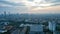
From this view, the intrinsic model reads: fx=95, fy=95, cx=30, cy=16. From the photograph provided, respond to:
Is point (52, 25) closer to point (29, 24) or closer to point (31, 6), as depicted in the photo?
point (29, 24)

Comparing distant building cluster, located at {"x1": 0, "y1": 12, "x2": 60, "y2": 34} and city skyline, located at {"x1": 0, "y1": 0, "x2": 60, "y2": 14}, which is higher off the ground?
city skyline, located at {"x1": 0, "y1": 0, "x2": 60, "y2": 14}

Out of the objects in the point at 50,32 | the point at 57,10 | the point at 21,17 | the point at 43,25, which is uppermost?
the point at 57,10

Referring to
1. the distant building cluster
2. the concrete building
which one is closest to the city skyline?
the distant building cluster

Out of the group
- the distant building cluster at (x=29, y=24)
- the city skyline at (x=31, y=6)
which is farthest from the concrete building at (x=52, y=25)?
the city skyline at (x=31, y=6)

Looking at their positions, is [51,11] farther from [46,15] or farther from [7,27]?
[7,27]

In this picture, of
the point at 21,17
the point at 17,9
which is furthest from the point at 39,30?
the point at 17,9

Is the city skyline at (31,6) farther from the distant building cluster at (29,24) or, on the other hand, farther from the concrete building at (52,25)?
the concrete building at (52,25)

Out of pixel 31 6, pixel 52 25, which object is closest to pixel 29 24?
pixel 31 6

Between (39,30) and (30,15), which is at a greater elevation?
(30,15)

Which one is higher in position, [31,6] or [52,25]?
[31,6]

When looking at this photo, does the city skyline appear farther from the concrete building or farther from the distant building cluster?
the concrete building
